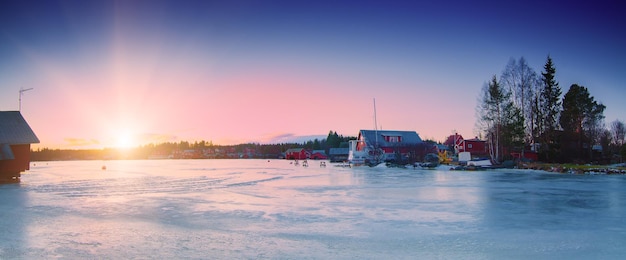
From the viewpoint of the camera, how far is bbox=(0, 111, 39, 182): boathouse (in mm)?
26125

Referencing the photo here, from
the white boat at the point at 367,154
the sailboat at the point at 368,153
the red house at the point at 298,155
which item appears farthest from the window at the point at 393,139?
the red house at the point at 298,155

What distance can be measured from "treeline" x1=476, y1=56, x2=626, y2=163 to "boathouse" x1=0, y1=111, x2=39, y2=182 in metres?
38.9

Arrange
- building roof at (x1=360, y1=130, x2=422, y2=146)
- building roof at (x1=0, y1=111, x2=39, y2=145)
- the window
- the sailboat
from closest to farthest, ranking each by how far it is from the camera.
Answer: building roof at (x1=0, y1=111, x2=39, y2=145), the sailboat, building roof at (x1=360, y1=130, x2=422, y2=146), the window

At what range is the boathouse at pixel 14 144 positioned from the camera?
26.1 m

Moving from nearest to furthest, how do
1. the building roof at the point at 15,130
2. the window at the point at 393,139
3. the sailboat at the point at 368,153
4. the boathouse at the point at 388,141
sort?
the building roof at the point at 15,130 → the sailboat at the point at 368,153 → the boathouse at the point at 388,141 → the window at the point at 393,139

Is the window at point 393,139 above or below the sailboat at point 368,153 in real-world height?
above

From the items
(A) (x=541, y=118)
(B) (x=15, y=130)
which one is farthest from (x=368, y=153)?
(B) (x=15, y=130)

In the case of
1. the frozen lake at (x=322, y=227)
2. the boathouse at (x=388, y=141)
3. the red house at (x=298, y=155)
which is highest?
the boathouse at (x=388, y=141)

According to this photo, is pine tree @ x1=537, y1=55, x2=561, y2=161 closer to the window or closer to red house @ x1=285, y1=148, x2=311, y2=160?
the window

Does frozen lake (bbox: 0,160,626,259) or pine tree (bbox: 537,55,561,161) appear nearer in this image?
frozen lake (bbox: 0,160,626,259)

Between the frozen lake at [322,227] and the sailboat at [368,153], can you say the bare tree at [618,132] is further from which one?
the frozen lake at [322,227]

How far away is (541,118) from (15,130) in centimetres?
4358

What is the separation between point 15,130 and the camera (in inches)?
1102

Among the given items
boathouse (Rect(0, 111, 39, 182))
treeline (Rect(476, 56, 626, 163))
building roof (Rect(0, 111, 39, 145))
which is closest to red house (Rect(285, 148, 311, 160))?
treeline (Rect(476, 56, 626, 163))
